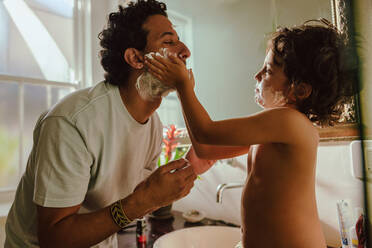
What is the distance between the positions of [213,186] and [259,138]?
2.37ft

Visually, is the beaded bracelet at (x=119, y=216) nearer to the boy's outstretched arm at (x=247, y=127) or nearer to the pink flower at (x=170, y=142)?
the boy's outstretched arm at (x=247, y=127)

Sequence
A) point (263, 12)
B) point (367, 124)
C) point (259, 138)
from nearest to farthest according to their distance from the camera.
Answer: point (259, 138), point (367, 124), point (263, 12)

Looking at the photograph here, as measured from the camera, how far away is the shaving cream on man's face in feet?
2.89

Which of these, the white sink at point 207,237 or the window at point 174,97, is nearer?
the white sink at point 207,237

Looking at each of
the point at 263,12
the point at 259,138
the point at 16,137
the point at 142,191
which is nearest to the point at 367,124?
the point at 259,138

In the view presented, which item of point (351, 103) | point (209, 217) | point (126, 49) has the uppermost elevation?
point (126, 49)

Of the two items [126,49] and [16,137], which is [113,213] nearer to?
[126,49]

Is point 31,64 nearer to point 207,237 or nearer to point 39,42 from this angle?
point 39,42

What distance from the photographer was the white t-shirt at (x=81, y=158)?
0.73m

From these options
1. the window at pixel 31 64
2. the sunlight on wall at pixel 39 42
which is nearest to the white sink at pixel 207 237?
the window at pixel 31 64

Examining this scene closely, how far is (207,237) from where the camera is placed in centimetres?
107

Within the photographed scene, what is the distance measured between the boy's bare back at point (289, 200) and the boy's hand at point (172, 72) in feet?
1.01

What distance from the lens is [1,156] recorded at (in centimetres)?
171

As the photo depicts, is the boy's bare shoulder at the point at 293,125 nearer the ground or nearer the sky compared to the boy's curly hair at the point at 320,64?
nearer the ground
